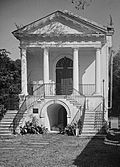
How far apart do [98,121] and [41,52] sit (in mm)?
7012

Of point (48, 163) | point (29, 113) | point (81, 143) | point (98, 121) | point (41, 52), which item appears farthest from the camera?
point (41, 52)

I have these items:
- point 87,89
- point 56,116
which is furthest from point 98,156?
point 56,116

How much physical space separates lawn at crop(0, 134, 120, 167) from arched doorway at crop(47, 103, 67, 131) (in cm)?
403

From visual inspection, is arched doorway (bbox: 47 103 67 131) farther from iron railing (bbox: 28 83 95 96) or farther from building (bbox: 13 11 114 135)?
iron railing (bbox: 28 83 95 96)

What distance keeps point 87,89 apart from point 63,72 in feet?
7.68

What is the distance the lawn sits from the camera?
28.5 feet

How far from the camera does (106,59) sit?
60.7 feet

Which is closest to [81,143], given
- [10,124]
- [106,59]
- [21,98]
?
[10,124]

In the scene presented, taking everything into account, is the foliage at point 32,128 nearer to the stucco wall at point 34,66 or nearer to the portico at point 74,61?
the portico at point 74,61

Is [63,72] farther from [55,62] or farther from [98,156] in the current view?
[98,156]

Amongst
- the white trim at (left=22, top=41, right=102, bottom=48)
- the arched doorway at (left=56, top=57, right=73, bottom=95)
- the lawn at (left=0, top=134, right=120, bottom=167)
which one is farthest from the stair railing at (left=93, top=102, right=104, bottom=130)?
the white trim at (left=22, top=41, right=102, bottom=48)

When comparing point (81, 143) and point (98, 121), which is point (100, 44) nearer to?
point (98, 121)

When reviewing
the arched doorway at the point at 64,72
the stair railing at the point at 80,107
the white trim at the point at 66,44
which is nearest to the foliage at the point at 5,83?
the white trim at the point at 66,44

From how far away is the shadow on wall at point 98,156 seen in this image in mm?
8539
